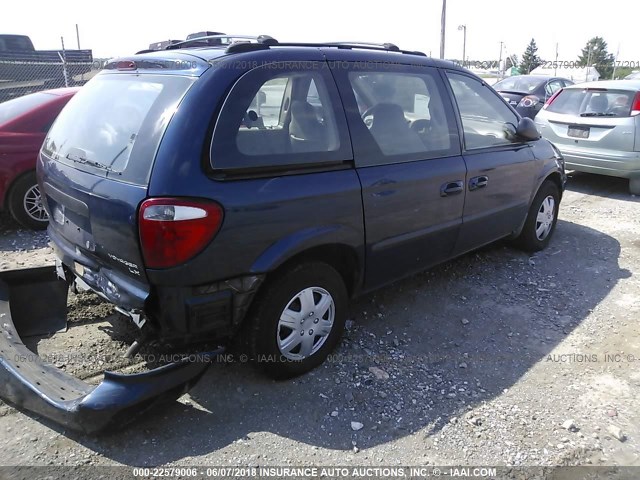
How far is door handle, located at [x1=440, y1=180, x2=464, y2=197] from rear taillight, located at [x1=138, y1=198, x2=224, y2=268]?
1822 millimetres

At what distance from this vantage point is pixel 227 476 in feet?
7.92

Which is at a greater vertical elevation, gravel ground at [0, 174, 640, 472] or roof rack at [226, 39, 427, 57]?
roof rack at [226, 39, 427, 57]

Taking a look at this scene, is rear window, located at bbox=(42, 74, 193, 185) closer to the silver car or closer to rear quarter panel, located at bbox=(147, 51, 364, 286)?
rear quarter panel, located at bbox=(147, 51, 364, 286)

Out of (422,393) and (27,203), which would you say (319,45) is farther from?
(27,203)

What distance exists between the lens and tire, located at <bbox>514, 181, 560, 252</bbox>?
16.5ft

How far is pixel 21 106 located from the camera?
18.7 ft

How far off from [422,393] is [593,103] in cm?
682

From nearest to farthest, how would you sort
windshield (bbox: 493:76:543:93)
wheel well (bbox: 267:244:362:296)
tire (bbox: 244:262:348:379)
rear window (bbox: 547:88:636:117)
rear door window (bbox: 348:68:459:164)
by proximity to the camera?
tire (bbox: 244:262:348:379) < wheel well (bbox: 267:244:362:296) < rear door window (bbox: 348:68:459:164) < rear window (bbox: 547:88:636:117) < windshield (bbox: 493:76:543:93)

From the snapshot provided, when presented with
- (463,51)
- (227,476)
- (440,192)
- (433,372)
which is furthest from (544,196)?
(463,51)

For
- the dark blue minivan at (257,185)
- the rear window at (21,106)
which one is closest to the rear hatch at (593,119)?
the dark blue minivan at (257,185)

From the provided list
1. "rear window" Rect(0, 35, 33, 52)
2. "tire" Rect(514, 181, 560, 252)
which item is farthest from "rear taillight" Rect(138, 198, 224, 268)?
"rear window" Rect(0, 35, 33, 52)

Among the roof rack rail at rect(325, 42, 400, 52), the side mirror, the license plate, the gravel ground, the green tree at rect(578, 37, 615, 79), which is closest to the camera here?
the gravel ground

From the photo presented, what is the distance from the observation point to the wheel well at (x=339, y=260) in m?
2.93

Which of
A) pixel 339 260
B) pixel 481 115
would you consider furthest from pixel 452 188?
pixel 339 260
